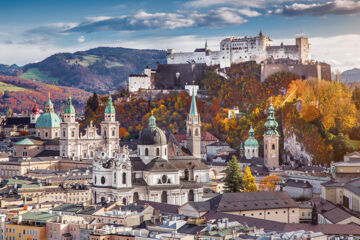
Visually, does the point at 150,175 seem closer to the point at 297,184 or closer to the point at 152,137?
the point at 152,137

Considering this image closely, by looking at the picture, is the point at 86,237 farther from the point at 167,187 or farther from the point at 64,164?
the point at 64,164

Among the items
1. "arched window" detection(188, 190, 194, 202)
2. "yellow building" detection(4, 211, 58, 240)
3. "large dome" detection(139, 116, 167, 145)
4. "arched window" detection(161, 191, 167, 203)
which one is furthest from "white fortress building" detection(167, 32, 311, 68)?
"yellow building" detection(4, 211, 58, 240)

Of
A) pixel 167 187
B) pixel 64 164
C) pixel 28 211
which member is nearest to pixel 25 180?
pixel 64 164

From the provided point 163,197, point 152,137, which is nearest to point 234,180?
point 163,197

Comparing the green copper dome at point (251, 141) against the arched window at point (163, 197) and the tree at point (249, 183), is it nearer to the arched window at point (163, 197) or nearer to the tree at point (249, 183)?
the tree at point (249, 183)

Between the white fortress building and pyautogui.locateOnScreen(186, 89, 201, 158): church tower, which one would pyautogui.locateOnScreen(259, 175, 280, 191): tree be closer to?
pyautogui.locateOnScreen(186, 89, 201, 158): church tower

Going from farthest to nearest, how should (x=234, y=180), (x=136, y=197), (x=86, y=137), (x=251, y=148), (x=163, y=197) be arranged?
1. (x=86, y=137)
2. (x=251, y=148)
3. (x=234, y=180)
4. (x=163, y=197)
5. (x=136, y=197)

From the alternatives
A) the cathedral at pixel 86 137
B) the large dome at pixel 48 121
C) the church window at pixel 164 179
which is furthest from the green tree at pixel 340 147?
the large dome at pixel 48 121
